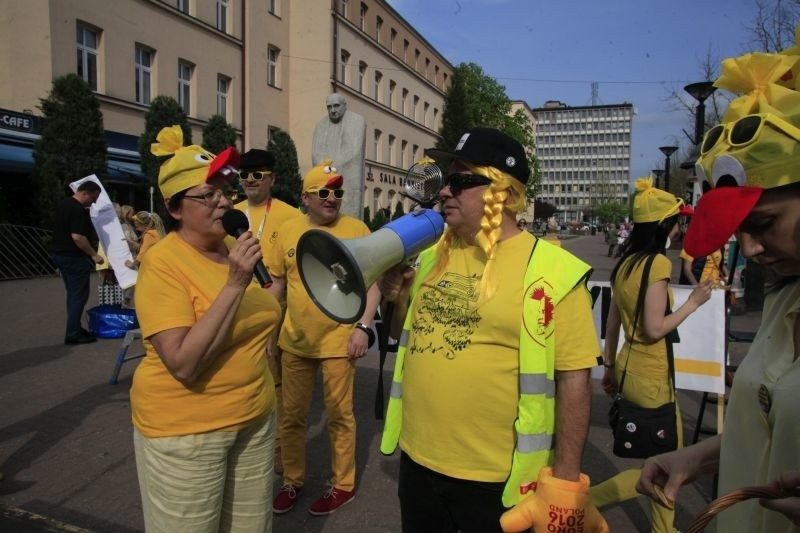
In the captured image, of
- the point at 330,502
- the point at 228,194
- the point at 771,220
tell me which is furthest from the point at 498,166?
the point at 330,502

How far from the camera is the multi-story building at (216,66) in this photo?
16.2 metres

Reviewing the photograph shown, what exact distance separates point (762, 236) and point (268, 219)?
3326 millimetres

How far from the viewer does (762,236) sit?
1310mm

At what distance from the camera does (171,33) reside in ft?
69.0

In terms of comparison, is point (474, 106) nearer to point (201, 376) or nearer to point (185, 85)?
point (185, 85)

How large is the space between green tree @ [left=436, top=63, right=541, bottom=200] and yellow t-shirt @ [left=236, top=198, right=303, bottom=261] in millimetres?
42007

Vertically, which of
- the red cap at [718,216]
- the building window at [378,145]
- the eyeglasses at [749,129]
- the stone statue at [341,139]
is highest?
the building window at [378,145]

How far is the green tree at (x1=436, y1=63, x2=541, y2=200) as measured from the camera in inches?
1854

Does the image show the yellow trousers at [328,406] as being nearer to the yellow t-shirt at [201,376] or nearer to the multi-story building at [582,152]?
the yellow t-shirt at [201,376]

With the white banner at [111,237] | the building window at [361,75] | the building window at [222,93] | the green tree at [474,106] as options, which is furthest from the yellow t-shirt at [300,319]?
the green tree at [474,106]

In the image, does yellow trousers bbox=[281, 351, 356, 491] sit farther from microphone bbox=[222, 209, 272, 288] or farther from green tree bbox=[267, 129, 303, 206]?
green tree bbox=[267, 129, 303, 206]

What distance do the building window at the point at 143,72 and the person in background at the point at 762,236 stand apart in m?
21.8

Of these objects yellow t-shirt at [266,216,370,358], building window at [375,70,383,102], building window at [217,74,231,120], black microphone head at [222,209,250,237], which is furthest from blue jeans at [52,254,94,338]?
building window at [375,70,383,102]

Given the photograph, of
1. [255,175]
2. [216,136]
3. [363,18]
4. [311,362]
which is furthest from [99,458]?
[363,18]
